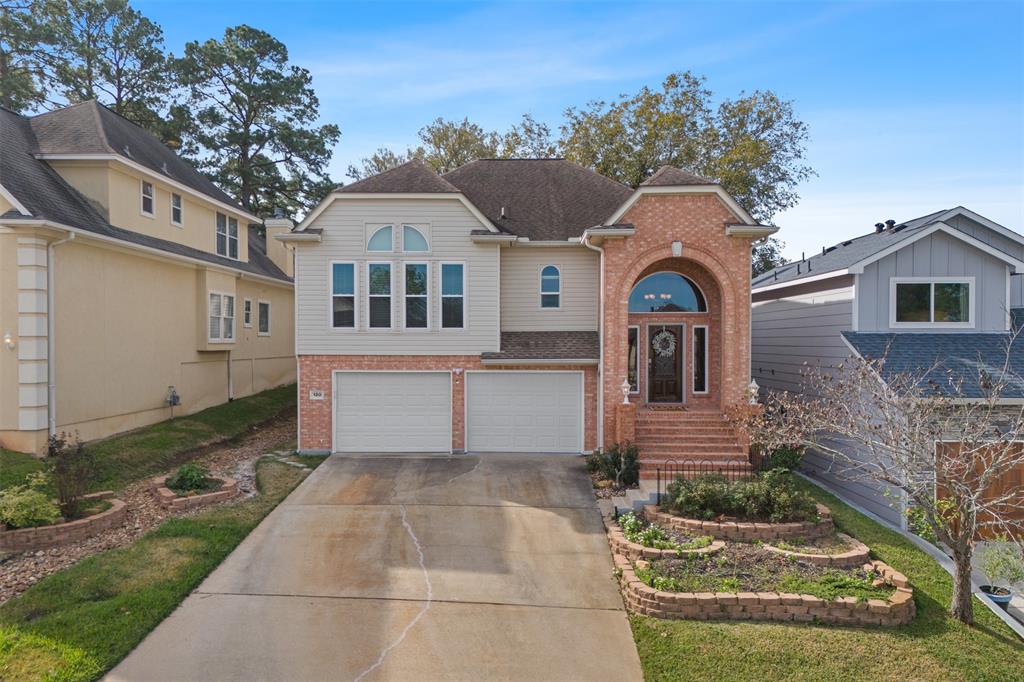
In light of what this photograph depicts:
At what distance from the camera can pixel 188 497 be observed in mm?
10109

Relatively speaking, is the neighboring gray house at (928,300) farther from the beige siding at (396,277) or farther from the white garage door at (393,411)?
the white garage door at (393,411)

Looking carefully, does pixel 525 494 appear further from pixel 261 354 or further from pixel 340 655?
pixel 261 354

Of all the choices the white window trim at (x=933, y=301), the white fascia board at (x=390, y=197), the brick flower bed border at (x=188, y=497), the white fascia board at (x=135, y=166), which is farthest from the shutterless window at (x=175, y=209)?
the white window trim at (x=933, y=301)

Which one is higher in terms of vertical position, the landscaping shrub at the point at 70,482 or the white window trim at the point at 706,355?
the white window trim at the point at 706,355

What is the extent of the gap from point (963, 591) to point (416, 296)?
11424 millimetres

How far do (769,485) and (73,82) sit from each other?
34.7 m

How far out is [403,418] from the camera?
47.0 ft

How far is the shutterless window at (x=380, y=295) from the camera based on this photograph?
14180 millimetres

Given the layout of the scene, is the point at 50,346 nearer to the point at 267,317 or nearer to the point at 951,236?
the point at 267,317

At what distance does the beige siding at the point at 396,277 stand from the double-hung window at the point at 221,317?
17.5 ft

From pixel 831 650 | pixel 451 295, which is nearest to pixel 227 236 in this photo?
pixel 451 295

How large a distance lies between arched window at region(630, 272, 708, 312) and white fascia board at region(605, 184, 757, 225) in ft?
7.06

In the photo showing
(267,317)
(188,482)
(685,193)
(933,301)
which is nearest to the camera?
(188,482)

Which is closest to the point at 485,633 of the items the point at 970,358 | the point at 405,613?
the point at 405,613
